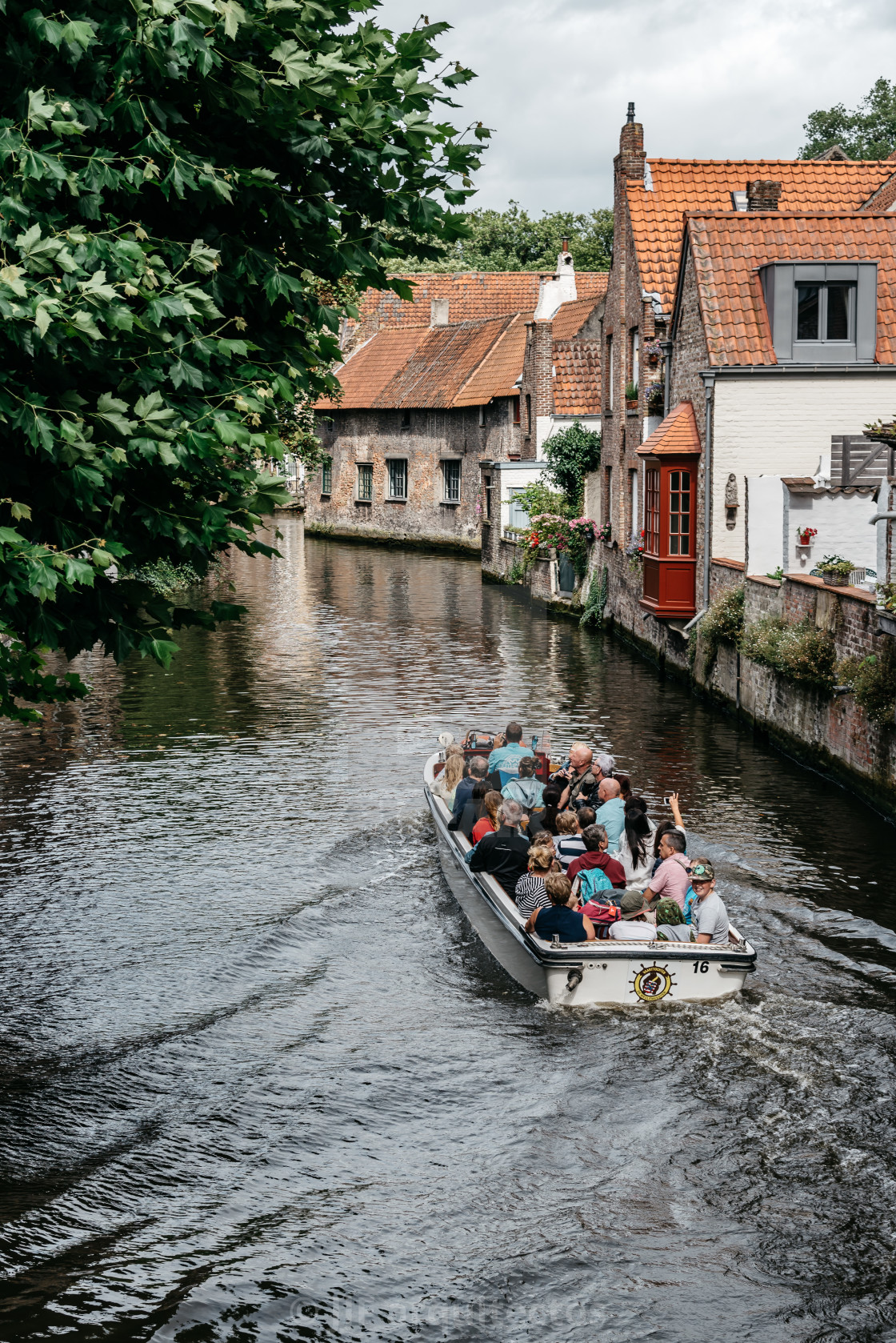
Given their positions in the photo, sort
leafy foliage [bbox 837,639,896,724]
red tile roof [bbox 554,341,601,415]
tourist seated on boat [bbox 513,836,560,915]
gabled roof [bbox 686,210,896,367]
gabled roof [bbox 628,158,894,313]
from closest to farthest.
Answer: tourist seated on boat [bbox 513,836,560,915]
leafy foliage [bbox 837,639,896,724]
gabled roof [bbox 686,210,896,367]
gabled roof [bbox 628,158,894,313]
red tile roof [bbox 554,341,601,415]

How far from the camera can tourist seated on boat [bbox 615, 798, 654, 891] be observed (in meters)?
13.2

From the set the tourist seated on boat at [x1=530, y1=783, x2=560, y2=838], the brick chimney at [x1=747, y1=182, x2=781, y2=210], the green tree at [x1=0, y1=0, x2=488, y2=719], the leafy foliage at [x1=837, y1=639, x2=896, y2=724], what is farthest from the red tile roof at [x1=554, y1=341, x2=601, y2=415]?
the green tree at [x1=0, y1=0, x2=488, y2=719]

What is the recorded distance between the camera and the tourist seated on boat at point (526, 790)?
14344 mm

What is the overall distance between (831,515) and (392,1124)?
1388 centimetres

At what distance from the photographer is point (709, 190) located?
30984 mm

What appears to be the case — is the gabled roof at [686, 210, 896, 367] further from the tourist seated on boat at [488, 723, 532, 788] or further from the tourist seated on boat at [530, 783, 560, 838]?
the tourist seated on boat at [530, 783, 560, 838]

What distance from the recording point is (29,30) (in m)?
6.62

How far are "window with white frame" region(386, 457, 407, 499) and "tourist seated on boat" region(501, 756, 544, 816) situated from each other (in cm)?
4134

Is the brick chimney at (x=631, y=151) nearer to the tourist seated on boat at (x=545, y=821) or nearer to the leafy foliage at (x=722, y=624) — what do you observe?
the leafy foliage at (x=722, y=624)

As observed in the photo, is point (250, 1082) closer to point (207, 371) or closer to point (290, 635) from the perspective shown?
point (207, 371)

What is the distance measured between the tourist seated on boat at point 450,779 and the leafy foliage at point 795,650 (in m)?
5.04

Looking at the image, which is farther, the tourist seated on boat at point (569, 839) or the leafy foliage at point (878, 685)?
the leafy foliage at point (878, 685)

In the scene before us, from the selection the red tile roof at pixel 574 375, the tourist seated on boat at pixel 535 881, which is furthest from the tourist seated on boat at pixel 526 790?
the red tile roof at pixel 574 375

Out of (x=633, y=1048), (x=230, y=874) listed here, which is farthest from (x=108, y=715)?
(x=633, y=1048)
